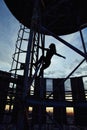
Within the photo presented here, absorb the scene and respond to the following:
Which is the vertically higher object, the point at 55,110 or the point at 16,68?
the point at 16,68

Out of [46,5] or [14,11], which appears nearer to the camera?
[46,5]

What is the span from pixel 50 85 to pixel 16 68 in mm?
4064

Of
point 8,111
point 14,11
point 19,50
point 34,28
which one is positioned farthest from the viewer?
point 19,50

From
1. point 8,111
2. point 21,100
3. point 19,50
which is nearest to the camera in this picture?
point 21,100

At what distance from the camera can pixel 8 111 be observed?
44.1 feet

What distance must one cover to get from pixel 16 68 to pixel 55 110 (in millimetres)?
5967

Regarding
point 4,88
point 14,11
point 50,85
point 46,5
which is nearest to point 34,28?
point 46,5

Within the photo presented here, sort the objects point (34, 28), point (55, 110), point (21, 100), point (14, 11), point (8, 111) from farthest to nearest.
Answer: point (55, 110), point (8, 111), point (14, 11), point (34, 28), point (21, 100)

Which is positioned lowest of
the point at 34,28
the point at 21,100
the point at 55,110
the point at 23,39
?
the point at 55,110

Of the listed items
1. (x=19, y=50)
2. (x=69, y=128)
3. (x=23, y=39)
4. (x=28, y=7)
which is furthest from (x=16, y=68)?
(x=28, y=7)

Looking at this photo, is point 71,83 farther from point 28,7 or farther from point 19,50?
point 28,7

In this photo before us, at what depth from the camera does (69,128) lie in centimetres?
1374

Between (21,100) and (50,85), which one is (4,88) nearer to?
(50,85)

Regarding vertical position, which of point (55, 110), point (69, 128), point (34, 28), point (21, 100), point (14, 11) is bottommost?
point (69, 128)
